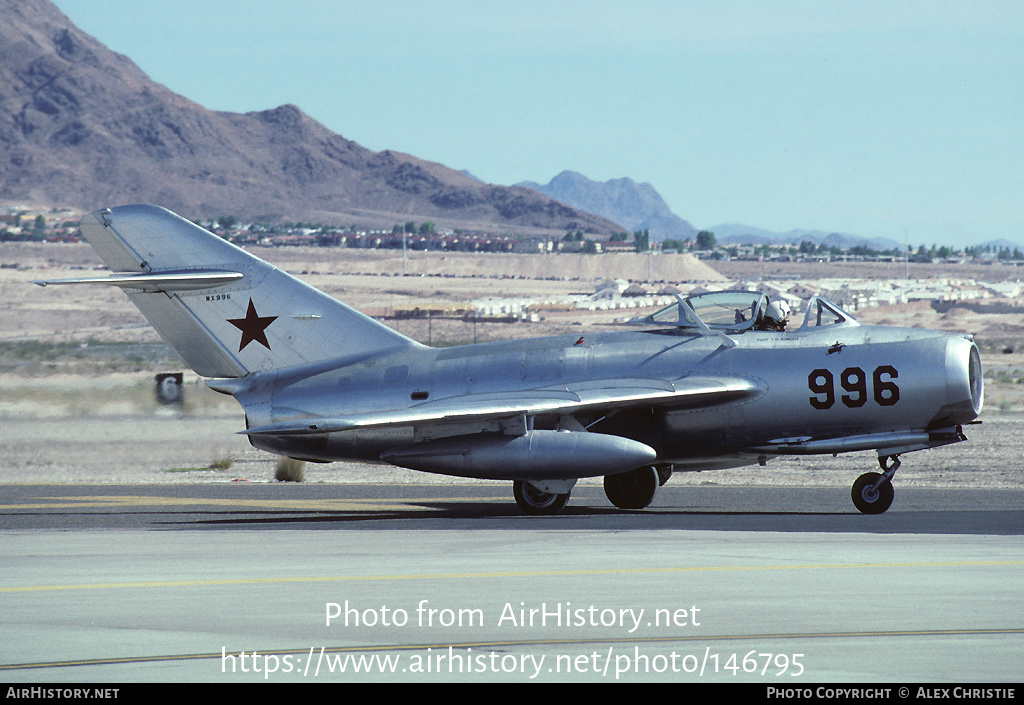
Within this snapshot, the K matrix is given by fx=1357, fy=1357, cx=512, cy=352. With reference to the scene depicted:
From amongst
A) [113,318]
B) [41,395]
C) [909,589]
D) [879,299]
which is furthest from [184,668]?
[879,299]

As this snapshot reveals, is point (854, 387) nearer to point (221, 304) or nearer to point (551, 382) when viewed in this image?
point (551, 382)

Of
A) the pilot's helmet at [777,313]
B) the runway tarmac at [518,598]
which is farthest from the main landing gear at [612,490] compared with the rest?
the pilot's helmet at [777,313]

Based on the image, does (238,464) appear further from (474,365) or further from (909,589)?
(909,589)

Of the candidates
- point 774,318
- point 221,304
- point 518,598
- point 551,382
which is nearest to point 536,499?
point 551,382

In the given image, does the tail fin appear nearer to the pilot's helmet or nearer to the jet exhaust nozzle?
the jet exhaust nozzle

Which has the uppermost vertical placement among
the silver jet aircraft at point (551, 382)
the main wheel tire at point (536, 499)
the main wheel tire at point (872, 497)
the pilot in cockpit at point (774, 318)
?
the pilot in cockpit at point (774, 318)

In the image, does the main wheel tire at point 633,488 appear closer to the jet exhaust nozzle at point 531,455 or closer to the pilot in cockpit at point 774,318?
the jet exhaust nozzle at point 531,455

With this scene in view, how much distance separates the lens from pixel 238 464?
33781mm

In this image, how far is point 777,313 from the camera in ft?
65.9

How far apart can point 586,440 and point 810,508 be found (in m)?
4.02

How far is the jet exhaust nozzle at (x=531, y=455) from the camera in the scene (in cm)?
1878

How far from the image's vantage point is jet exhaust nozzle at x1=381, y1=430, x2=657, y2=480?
18781mm

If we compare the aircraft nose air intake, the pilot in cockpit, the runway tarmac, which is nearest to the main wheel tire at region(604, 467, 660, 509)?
the runway tarmac

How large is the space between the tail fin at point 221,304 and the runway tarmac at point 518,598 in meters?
3.04
